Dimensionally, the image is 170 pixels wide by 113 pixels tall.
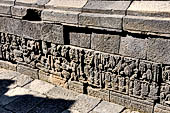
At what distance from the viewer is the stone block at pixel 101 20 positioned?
Result: 12.9ft

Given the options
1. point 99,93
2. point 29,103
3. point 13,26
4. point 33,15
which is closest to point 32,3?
point 33,15

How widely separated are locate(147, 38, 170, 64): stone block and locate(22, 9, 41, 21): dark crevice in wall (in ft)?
7.90

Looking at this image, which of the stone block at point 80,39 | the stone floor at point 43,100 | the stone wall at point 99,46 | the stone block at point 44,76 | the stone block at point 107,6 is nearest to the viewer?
the stone wall at point 99,46

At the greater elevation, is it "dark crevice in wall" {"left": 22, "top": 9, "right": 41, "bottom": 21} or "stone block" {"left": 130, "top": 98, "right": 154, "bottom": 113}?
"dark crevice in wall" {"left": 22, "top": 9, "right": 41, "bottom": 21}

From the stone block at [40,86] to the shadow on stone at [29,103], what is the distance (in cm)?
12

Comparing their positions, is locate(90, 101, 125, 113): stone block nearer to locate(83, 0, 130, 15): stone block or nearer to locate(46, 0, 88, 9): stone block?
locate(83, 0, 130, 15): stone block

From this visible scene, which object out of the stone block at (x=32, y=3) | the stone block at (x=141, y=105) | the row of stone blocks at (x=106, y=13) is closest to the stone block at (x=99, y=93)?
the stone block at (x=141, y=105)

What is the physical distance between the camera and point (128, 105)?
4.29 meters

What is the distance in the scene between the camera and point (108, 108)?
14.1ft

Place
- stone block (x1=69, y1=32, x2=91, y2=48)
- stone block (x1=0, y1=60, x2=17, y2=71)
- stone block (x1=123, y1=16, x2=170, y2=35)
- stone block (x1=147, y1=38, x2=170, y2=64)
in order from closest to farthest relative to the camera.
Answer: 1. stone block (x1=123, y1=16, x2=170, y2=35)
2. stone block (x1=147, y1=38, x2=170, y2=64)
3. stone block (x1=69, y1=32, x2=91, y2=48)
4. stone block (x1=0, y1=60, x2=17, y2=71)

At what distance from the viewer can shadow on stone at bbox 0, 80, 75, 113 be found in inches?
175

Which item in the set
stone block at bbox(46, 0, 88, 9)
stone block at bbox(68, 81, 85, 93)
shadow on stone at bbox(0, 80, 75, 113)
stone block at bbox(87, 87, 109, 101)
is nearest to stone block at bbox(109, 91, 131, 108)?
stone block at bbox(87, 87, 109, 101)

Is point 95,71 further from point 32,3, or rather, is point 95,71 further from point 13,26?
point 13,26

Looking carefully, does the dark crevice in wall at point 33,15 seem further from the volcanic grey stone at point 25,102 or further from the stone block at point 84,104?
the stone block at point 84,104
